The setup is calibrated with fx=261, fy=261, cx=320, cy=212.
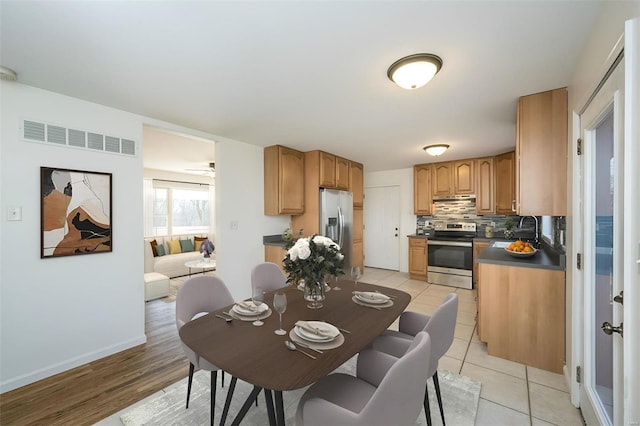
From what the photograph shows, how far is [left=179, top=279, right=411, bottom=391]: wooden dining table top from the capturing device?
1023mm

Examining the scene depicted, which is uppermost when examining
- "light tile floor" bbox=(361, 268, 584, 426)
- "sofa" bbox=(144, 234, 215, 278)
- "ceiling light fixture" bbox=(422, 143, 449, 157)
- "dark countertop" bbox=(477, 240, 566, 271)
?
"ceiling light fixture" bbox=(422, 143, 449, 157)

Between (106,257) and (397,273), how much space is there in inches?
197

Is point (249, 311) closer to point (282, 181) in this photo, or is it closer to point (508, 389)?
point (508, 389)

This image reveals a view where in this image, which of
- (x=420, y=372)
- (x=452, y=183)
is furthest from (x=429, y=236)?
(x=420, y=372)

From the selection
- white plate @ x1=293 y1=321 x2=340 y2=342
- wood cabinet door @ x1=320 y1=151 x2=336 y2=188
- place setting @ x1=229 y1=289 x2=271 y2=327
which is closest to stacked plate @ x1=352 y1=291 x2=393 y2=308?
white plate @ x1=293 y1=321 x2=340 y2=342

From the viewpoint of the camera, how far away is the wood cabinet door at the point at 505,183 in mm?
4281

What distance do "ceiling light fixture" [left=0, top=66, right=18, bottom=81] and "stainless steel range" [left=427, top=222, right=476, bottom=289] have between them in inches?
216

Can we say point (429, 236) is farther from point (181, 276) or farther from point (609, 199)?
point (181, 276)

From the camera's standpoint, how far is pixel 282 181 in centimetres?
387

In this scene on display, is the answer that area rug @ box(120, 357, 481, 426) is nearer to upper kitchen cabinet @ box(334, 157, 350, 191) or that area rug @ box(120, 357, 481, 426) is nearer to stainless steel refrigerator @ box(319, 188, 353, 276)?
stainless steel refrigerator @ box(319, 188, 353, 276)

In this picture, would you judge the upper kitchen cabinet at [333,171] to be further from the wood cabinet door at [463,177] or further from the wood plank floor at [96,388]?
Answer: the wood plank floor at [96,388]

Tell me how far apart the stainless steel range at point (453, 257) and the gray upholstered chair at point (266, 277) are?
11.3 ft

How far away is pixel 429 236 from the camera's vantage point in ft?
16.6

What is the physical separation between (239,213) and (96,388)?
7.26 feet
